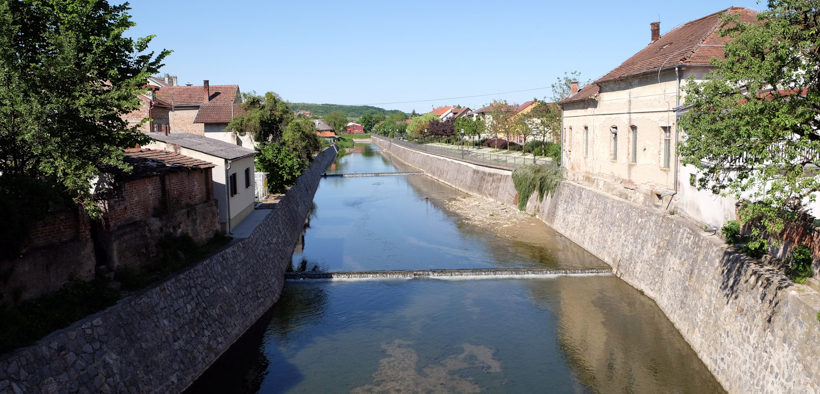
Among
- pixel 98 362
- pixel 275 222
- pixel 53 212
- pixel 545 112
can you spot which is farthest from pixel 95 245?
pixel 545 112

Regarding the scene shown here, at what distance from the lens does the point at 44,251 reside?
34.7ft

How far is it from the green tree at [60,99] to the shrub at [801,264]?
13.5 meters

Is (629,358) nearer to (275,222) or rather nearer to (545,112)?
(275,222)

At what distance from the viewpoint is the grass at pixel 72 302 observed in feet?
29.9

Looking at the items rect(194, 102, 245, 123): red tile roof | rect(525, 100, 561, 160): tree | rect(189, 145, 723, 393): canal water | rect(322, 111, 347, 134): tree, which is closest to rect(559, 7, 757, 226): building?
rect(189, 145, 723, 393): canal water

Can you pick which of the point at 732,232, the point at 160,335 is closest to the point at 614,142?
the point at 732,232

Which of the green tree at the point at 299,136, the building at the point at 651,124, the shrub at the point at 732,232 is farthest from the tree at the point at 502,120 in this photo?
the shrub at the point at 732,232

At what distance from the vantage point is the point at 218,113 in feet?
143

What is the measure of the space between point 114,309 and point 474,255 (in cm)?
1636

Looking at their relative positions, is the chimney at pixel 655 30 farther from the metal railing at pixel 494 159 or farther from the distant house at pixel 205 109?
the distant house at pixel 205 109

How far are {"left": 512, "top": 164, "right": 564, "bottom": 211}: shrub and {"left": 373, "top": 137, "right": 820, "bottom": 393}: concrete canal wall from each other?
580cm

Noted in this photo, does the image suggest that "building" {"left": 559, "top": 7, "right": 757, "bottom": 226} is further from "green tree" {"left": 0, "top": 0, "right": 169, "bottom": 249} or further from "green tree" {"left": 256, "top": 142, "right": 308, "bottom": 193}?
"green tree" {"left": 256, "top": 142, "right": 308, "bottom": 193}

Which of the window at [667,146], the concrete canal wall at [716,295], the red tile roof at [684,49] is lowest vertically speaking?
the concrete canal wall at [716,295]

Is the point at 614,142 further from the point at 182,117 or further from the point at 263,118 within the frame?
the point at 182,117
